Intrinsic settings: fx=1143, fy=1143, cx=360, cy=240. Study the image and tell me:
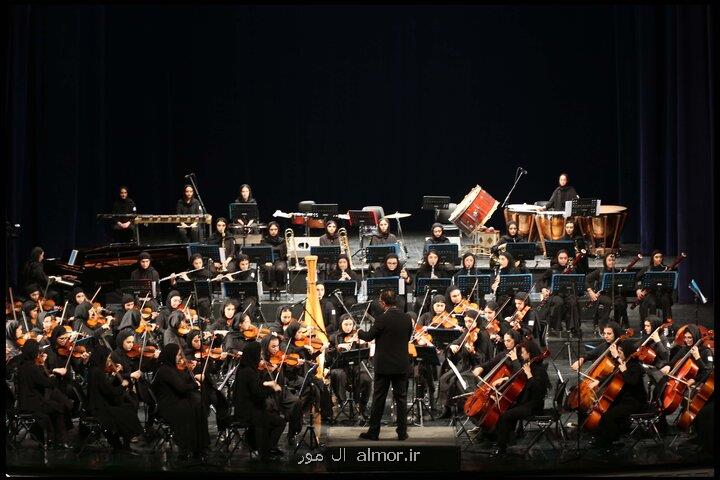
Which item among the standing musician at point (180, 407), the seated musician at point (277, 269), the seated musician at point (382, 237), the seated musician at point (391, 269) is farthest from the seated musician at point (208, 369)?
the seated musician at point (382, 237)

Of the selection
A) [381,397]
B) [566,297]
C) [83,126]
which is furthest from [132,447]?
[83,126]

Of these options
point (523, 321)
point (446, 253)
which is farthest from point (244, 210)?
point (523, 321)

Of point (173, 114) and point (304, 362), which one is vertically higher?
point (173, 114)

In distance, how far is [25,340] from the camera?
11.6 m

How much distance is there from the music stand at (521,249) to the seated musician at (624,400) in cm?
392

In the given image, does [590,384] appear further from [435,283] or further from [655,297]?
[655,297]

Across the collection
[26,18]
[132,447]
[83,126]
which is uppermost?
[26,18]

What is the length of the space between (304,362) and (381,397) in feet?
4.89

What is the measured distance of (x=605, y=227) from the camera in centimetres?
1806

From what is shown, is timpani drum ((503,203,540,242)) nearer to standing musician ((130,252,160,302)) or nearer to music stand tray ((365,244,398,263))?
music stand tray ((365,244,398,263))

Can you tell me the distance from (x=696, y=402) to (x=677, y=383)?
257 millimetres

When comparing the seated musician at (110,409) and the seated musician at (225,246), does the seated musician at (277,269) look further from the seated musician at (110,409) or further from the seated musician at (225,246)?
the seated musician at (110,409)

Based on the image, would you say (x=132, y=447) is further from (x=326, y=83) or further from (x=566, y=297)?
(x=326, y=83)

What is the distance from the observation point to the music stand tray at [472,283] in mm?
13289
